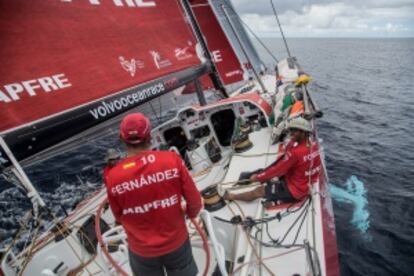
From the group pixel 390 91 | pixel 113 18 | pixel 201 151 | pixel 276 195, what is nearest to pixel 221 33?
pixel 201 151

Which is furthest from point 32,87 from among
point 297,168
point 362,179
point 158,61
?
point 362,179

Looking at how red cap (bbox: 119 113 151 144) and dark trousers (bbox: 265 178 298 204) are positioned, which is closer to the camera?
red cap (bbox: 119 113 151 144)

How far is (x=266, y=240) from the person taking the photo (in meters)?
3.74

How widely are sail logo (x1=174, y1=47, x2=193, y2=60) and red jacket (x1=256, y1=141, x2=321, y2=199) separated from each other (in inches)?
93.3

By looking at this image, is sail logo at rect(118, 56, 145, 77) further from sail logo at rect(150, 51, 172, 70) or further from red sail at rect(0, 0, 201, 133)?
sail logo at rect(150, 51, 172, 70)

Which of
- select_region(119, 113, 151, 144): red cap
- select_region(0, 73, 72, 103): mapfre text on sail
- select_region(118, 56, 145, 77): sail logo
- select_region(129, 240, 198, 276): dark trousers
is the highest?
select_region(0, 73, 72, 103): mapfre text on sail

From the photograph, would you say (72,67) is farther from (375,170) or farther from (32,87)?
(375,170)

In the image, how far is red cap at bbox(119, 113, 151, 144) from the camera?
1971mm

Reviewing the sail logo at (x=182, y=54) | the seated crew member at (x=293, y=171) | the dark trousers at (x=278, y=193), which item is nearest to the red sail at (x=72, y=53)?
the sail logo at (x=182, y=54)

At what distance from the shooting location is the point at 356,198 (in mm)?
9102

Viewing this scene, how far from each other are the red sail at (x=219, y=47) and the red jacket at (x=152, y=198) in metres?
7.59

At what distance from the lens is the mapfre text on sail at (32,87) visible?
8.69 feet

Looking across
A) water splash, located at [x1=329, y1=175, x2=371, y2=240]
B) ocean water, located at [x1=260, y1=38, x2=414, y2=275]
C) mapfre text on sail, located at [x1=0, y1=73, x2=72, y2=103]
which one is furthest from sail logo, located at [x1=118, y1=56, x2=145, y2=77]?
water splash, located at [x1=329, y1=175, x2=371, y2=240]

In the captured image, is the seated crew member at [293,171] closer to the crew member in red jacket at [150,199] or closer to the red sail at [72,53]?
the red sail at [72,53]
